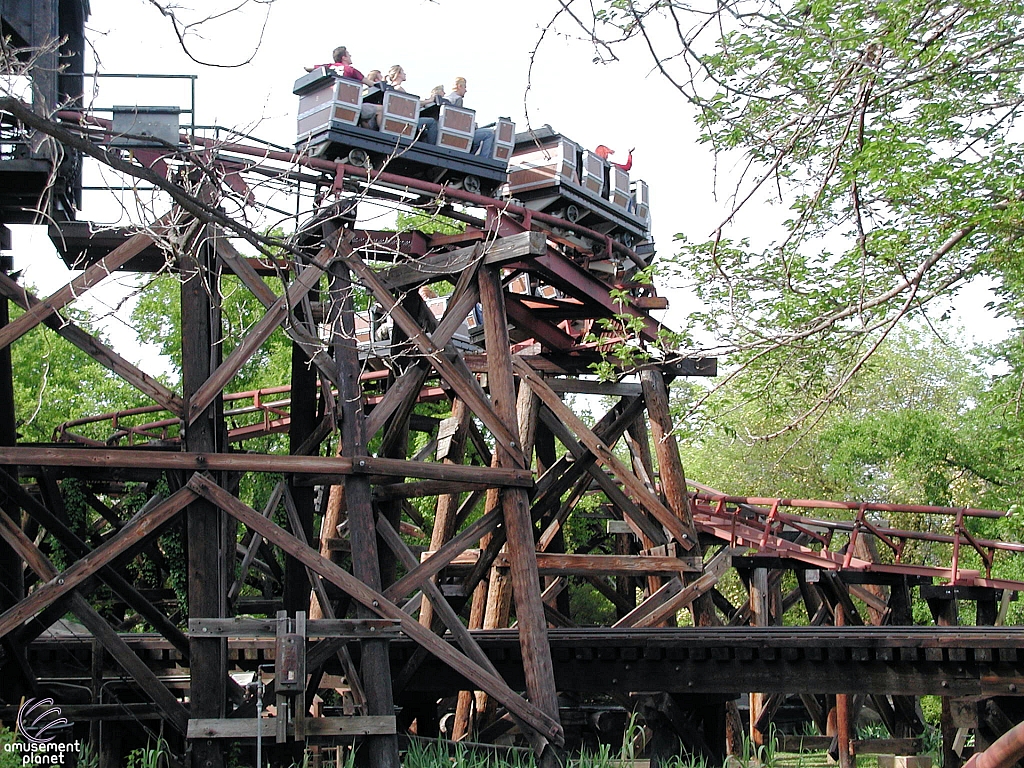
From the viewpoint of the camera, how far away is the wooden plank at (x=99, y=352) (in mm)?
7754

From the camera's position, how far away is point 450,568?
1301cm

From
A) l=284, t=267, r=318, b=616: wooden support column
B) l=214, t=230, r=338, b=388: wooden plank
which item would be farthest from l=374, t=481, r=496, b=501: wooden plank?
l=214, t=230, r=338, b=388: wooden plank

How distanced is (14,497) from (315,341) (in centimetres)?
294

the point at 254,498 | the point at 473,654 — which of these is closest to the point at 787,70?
the point at 473,654

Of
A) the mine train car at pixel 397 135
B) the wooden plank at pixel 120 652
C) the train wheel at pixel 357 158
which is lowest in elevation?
the wooden plank at pixel 120 652

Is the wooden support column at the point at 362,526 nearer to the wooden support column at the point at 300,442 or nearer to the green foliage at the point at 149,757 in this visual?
the wooden support column at the point at 300,442

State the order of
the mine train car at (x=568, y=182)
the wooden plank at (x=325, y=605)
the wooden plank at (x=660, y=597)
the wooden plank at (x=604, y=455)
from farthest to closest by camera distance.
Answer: the mine train car at (x=568, y=182), the wooden plank at (x=660, y=597), the wooden plank at (x=604, y=455), the wooden plank at (x=325, y=605)

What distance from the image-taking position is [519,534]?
8781mm

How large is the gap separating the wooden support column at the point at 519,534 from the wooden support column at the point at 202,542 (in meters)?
1.99

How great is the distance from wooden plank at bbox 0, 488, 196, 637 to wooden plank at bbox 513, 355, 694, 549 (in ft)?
13.7

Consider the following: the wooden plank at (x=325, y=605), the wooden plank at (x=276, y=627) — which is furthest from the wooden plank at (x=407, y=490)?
the wooden plank at (x=276, y=627)

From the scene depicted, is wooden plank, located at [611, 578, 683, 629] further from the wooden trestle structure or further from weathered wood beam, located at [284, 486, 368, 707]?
weathered wood beam, located at [284, 486, 368, 707]

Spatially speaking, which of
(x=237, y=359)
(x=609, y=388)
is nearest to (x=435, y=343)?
(x=237, y=359)

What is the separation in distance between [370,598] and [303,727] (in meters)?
0.91
